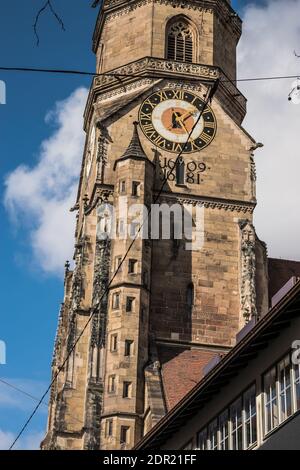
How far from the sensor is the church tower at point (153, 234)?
3503cm

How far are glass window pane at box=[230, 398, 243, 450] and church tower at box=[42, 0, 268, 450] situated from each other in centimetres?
1101

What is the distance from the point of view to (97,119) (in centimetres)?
4109

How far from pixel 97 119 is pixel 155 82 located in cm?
272

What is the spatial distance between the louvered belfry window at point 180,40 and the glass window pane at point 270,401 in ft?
79.8

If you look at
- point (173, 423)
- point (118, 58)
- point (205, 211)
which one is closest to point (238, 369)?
point (173, 423)

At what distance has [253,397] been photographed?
2117 cm

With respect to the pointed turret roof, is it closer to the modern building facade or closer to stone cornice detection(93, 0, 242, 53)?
stone cornice detection(93, 0, 242, 53)

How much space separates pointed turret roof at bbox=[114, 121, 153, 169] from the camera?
128 ft

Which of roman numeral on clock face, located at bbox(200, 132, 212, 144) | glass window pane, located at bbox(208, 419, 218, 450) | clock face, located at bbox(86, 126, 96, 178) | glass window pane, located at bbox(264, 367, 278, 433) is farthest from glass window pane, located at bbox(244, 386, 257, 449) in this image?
clock face, located at bbox(86, 126, 96, 178)

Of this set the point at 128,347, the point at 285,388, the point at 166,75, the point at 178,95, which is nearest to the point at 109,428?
the point at 128,347

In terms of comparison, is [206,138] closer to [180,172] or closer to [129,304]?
[180,172]

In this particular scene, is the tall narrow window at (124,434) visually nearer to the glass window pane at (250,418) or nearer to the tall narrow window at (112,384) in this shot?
the tall narrow window at (112,384)

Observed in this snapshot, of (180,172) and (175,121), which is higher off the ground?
(175,121)

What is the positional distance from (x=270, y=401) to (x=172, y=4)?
A: 26.2 metres
